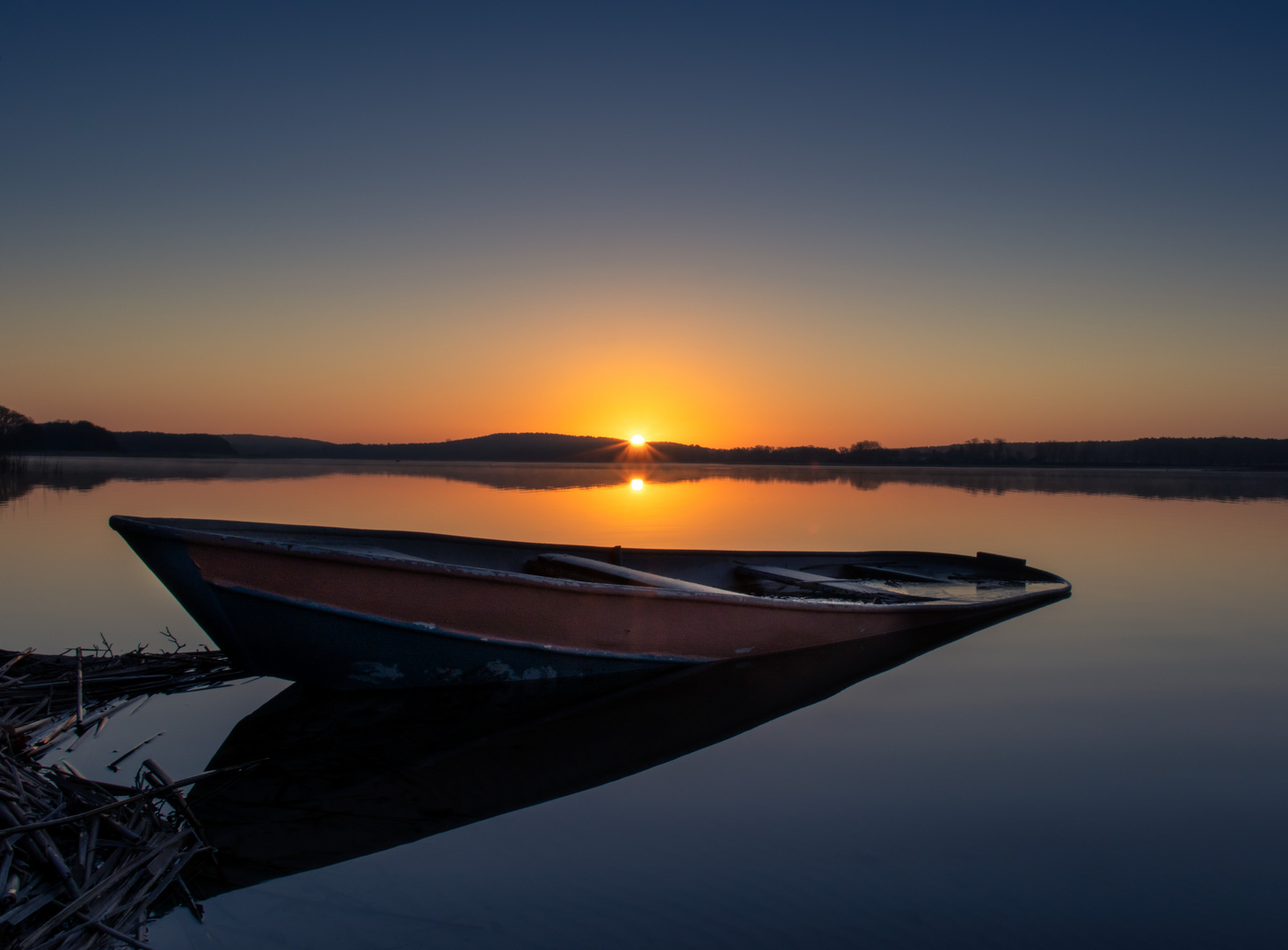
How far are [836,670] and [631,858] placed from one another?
456cm

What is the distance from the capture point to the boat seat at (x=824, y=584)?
1030cm

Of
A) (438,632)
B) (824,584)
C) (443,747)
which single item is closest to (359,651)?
(438,632)

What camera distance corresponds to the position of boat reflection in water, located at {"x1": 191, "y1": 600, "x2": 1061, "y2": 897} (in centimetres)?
427

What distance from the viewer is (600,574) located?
321 inches

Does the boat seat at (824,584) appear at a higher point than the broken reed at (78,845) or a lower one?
higher

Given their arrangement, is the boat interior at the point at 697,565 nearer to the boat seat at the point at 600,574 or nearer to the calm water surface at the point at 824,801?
the boat seat at the point at 600,574

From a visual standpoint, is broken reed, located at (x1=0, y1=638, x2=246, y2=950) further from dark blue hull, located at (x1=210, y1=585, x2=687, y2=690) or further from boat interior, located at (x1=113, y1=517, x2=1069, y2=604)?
boat interior, located at (x1=113, y1=517, x2=1069, y2=604)

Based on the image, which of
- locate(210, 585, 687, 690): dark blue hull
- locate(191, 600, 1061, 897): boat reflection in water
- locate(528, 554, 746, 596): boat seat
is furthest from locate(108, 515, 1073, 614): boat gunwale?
locate(191, 600, 1061, 897): boat reflection in water

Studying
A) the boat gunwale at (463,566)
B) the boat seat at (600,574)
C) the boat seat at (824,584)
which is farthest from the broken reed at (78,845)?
the boat seat at (824,584)

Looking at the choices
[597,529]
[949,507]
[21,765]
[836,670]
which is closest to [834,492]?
[949,507]

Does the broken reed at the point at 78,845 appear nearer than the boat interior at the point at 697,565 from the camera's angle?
Yes

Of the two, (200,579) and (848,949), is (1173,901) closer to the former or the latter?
(848,949)

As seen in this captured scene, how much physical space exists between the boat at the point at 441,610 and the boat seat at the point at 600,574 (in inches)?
0.9

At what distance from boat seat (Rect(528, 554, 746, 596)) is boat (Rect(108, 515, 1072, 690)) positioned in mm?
24
